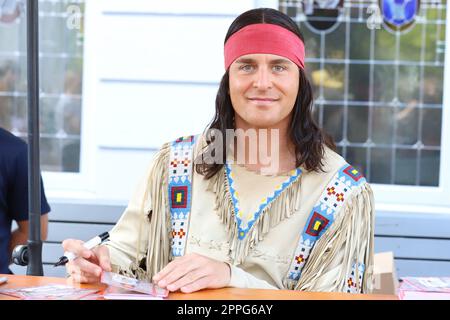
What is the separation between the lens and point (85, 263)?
7.72 feet

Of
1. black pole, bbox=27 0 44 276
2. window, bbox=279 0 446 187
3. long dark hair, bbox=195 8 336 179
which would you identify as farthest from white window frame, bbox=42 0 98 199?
long dark hair, bbox=195 8 336 179

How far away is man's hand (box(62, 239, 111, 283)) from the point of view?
2.35 meters

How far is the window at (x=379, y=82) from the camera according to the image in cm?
461

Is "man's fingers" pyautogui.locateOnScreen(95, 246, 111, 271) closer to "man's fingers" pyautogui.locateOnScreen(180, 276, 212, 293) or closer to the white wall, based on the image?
"man's fingers" pyautogui.locateOnScreen(180, 276, 212, 293)

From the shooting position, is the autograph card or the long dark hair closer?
the autograph card

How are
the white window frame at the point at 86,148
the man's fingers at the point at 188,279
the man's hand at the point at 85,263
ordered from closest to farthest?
the man's fingers at the point at 188,279 < the man's hand at the point at 85,263 < the white window frame at the point at 86,148

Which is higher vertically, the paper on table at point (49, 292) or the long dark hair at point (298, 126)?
the long dark hair at point (298, 126)

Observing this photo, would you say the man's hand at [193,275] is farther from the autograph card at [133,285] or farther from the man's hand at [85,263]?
the man's hand at [85,263]

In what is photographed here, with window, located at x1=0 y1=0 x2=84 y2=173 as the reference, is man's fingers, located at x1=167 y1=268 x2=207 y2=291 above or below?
below

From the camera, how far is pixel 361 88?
4.68m

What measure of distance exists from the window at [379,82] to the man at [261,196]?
1950 mm

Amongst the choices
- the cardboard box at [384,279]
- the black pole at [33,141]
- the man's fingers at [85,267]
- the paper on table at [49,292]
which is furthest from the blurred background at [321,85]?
the paper on table at [49,292]

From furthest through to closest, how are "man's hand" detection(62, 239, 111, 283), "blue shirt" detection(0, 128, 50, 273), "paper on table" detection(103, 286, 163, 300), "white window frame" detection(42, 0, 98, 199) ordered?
"white window frame" detection(42, 0, 98, 199) < "blue shirt" detection(0, 128, 50, 273) < "man's hand" detection(62, 239, 111, 283) < "paper on table" detection(103, 286, 163, 300)

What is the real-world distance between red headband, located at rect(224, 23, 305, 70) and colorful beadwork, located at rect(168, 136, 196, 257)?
0.34 m
